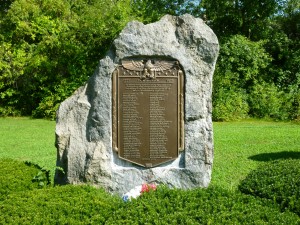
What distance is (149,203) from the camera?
177 inches

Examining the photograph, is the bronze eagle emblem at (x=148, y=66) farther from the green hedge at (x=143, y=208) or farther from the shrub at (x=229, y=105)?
the shrub at (x=229, y=105)

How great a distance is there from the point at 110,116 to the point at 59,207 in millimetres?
1565

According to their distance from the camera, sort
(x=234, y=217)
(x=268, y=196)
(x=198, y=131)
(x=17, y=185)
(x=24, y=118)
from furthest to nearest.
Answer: (x=24, y=118) → (x=198, y=131) → (x=17, y=185) → (x=268, y=196) → (x=234, y=217)

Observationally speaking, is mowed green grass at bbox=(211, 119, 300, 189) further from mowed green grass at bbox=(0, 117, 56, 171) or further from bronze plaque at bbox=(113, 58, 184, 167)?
mowed green grass at bbox=(0, 117, 56, 171)

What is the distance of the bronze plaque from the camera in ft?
18.7

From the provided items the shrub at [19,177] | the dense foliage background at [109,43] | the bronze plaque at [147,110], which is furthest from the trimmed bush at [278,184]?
the dense foliage background at [109,43]

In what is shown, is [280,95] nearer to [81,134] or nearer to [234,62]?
[234,62]

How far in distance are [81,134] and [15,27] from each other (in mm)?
14092

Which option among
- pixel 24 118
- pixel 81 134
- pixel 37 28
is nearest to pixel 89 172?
pixel 81 134

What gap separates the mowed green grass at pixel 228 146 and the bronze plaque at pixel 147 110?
5.85 ft

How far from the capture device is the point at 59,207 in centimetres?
453

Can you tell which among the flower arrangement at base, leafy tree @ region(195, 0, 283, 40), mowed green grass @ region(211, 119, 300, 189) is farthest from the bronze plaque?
leafy tree @ region(195, 0, 283, 40)

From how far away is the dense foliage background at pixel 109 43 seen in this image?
16828 millimetres

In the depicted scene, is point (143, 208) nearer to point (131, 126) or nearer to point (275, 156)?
point (131, 126)
